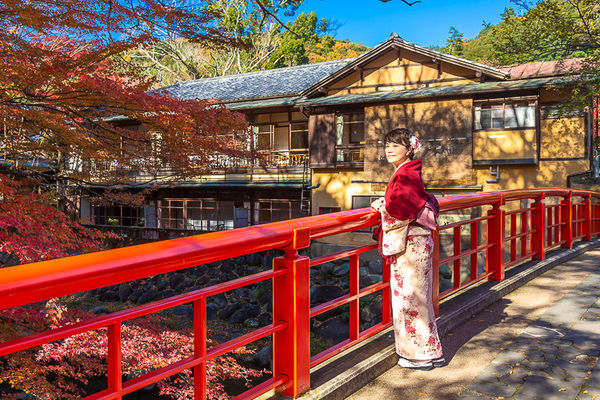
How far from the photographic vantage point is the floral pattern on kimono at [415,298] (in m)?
3.37

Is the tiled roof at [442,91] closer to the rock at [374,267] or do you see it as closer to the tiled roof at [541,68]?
the tiled roof at [541,68]

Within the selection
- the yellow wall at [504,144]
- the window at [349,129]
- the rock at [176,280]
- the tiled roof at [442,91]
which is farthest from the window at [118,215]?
the yellow wall at [504,144]

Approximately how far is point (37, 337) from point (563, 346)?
3957mm

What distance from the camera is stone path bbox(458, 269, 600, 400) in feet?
9.98

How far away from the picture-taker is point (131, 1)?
6.68 m

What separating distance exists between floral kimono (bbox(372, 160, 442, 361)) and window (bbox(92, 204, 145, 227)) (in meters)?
22.8

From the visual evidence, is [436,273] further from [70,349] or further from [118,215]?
[118,215]

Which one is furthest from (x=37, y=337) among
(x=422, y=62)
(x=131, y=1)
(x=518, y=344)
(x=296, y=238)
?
(x=422, y=62)

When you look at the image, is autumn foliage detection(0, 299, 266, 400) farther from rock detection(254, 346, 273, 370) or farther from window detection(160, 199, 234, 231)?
window detection(160, 199, 234, 231)

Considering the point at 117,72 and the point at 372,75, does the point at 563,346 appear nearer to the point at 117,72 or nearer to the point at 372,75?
the point at 117,72

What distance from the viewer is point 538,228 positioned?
22.9 ft

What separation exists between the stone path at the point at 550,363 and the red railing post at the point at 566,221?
155 inches

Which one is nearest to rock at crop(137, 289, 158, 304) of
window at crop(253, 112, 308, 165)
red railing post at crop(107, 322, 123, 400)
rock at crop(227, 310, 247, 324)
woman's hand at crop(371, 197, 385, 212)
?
rock at crop(227, 310, 247, 324)

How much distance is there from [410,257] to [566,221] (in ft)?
21.6
